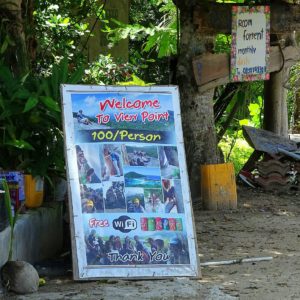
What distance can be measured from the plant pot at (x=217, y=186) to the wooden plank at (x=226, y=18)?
1.78 m

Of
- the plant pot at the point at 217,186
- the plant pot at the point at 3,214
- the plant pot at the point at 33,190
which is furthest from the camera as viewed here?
the plant pot at the point at 217,186

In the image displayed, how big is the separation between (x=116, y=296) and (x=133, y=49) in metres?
12.4

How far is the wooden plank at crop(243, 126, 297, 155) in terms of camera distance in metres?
9.63

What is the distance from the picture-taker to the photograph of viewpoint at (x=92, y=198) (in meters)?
5.25

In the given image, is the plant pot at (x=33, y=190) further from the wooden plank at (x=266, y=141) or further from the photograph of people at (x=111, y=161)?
the wooden plank at (x=266, y=141)

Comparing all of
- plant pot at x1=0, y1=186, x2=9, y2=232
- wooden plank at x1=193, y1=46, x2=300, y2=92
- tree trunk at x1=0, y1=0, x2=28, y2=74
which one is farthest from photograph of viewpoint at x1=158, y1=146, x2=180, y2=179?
wooden plank at x1=193, y1=46, x2=300, y2=92

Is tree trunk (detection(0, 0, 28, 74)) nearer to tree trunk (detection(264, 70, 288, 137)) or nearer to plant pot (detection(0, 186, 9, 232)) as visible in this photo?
plant pot (detection(0, 186, 9, 232))

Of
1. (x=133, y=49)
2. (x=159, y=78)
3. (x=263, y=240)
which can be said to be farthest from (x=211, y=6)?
(x=133, y=49)

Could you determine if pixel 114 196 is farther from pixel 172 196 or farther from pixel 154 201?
pixel 172 196

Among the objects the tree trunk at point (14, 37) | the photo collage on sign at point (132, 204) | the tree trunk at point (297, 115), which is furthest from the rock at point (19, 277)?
the tree trunk at point (297, 115)

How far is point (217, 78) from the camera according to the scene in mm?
8555

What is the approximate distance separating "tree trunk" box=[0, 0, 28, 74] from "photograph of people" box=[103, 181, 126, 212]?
185cm

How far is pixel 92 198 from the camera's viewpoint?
529 cm

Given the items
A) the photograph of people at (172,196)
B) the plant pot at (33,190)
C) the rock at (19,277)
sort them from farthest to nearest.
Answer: the plant pot at (33,190) → the photograph of people at (172,196) → the rock at (19,277)
